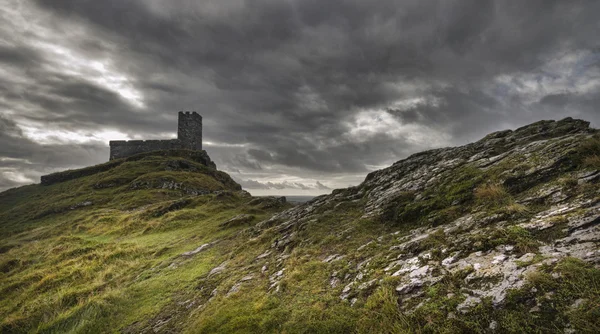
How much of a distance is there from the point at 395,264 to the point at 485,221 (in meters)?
3.58

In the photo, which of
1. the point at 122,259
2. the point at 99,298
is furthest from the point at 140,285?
the point at 122,259

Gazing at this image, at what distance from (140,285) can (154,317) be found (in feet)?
18.2

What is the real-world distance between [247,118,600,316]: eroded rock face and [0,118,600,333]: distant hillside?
51 millimetres

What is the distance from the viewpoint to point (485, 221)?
9.63 m

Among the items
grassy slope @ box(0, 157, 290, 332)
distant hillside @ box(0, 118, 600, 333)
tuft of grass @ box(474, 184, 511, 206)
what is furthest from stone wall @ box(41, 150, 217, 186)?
tuft of grass @ box(474, 184, 511, 206)

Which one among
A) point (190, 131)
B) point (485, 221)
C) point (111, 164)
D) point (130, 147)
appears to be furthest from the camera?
point (130, 147)

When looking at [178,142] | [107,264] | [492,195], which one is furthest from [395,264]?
[178,142]

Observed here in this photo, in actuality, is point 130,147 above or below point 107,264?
above

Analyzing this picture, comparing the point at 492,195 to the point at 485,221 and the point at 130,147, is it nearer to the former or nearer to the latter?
the point at 485,221

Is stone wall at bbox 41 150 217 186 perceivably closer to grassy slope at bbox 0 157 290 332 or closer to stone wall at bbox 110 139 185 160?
stone wall at bbox 110 139 185 160

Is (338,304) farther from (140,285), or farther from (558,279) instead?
(140,285)

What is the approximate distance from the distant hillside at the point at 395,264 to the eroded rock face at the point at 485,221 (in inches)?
2.0

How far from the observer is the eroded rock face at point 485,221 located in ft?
22.0

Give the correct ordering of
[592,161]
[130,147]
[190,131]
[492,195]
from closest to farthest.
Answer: [592,161], [492,195], [190,131], [130,147]
